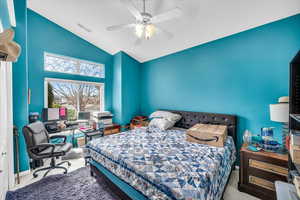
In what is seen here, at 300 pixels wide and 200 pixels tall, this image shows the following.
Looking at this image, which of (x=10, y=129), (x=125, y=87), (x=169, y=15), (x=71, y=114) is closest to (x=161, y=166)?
(x=169, y=15)

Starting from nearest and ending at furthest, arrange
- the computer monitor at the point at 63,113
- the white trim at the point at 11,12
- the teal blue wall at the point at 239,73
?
1. the white trim at the point at 11,12
2. the teal blue wall at the point at 239,73
3. the computer monitor at the point at 63,113

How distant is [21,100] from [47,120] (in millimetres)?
914

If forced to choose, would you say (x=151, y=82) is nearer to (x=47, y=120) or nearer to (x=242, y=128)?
(x=242, y=128)

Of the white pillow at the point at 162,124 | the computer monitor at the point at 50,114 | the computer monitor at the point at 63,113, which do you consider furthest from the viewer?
the computer monitor at the point at 63,113

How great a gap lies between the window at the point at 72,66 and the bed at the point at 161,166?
252 centimetres

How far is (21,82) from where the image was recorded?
2279 mm

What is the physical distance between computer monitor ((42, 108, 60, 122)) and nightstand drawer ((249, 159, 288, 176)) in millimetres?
4209

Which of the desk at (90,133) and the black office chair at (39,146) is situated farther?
the desk at (90,133)

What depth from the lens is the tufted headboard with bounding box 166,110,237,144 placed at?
8.03ft

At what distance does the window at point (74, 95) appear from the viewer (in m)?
3.28

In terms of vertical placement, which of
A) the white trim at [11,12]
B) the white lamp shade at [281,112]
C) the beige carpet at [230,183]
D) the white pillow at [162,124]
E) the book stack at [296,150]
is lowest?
the beige carpet at [230,183]

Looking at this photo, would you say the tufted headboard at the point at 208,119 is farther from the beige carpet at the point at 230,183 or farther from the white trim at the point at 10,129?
the white trim at the point at 10,129

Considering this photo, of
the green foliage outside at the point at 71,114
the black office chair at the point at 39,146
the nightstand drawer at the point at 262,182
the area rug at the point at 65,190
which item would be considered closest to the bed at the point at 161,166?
the area rug at the point at 65,190

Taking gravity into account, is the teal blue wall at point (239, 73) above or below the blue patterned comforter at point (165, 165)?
above
